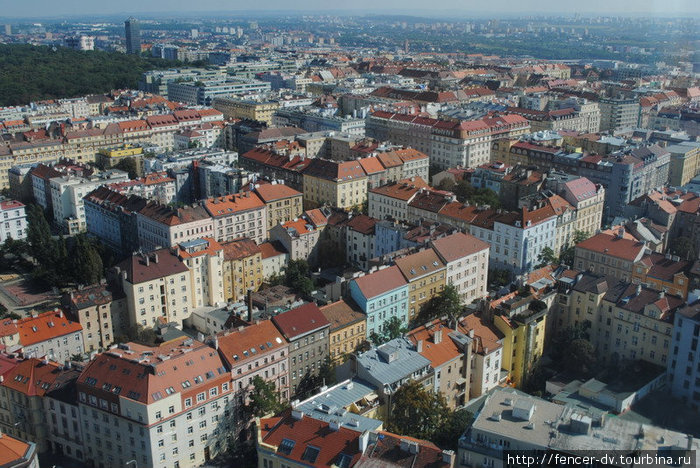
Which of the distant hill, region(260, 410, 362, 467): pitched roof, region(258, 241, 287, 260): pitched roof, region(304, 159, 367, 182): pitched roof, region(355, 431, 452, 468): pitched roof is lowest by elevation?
region(258, 241, 287, 260): pitched roof

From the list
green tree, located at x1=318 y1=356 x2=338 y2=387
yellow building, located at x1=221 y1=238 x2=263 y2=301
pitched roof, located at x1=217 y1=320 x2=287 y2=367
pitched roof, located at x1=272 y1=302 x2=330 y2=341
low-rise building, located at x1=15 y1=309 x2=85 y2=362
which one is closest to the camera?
pitched roof, located at x1=217 y1=320 x2=287 y2=367

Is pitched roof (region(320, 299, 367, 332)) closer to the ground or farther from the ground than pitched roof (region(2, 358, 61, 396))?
farther from the ground

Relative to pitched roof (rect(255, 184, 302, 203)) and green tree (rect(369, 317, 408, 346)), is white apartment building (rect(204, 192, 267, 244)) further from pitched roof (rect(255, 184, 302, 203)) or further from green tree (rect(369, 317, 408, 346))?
green tree (rect(369, 317, 408, 346))

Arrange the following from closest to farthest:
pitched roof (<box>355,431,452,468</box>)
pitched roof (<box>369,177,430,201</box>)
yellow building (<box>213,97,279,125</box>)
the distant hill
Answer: pitched roof (<box>355,431,452,468</box>) < pitched roof (<box>369,177,430,201</box>) < yellow building (<box>213,97,279,125</box>) < the distant hill

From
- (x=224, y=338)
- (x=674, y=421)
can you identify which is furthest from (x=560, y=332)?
(x=224, y=338)

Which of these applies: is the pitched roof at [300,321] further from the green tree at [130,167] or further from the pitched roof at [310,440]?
the green tree at [130,167]

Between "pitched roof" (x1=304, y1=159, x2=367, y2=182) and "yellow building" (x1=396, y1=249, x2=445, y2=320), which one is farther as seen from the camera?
"pitched roof" (x1=304, y1=159, x2=367, y2=182)

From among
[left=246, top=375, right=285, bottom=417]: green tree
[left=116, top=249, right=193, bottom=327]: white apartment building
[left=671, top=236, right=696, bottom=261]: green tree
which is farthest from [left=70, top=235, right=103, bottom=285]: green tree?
[left=671, top=236, right=696, bottom=261]: green tree
